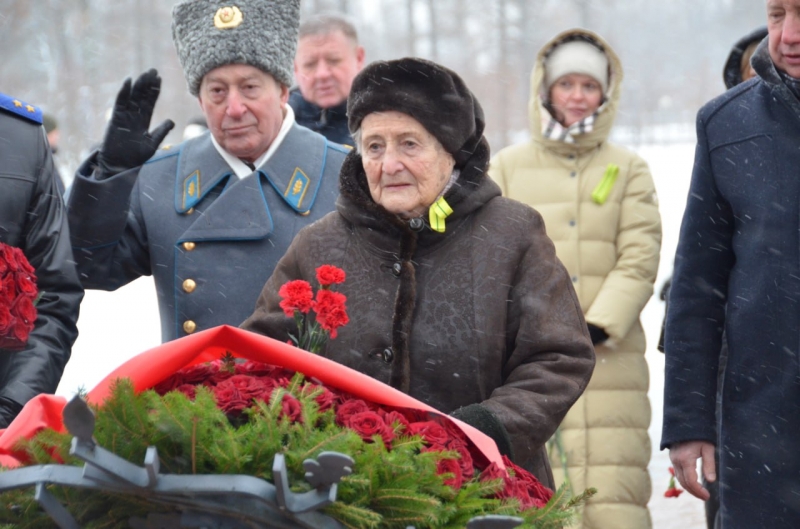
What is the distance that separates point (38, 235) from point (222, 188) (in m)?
0.88

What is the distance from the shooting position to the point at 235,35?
4.16 meters

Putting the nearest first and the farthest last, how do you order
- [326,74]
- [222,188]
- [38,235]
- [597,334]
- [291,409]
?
1. [291,409]
2. [38,235]
3. [222,188]
4. [597,334]
5. [326,74]

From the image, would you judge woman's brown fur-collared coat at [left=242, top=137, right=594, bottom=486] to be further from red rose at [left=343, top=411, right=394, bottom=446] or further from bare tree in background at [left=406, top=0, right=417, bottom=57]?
bare tree in background at [left=406, top=0, right=417, bottom=57]

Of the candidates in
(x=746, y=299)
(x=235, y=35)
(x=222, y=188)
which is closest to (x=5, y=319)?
(x=222, y=188)

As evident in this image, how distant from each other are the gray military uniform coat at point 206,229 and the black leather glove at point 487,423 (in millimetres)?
1381

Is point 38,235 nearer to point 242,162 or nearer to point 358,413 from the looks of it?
point 242,162

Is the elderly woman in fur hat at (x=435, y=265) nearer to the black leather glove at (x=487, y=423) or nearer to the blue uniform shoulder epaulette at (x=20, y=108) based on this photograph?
the black leather glove at (x=487, y=423)

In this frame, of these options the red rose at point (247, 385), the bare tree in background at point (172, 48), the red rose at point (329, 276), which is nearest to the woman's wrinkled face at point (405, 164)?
the red rose at point (329, 276)

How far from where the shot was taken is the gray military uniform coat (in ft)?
13.3

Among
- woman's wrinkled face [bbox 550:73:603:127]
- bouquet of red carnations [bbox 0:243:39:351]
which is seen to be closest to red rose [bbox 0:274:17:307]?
bouquet of red carnations [bbox 0:243:39:351]

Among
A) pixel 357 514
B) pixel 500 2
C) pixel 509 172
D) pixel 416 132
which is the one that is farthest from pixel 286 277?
pixel 500 2

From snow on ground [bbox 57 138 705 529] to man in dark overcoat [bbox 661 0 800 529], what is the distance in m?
1.85

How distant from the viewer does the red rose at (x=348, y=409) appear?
233 cm

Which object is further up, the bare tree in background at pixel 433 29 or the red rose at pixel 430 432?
the bare tree in background at pixel 433 29
